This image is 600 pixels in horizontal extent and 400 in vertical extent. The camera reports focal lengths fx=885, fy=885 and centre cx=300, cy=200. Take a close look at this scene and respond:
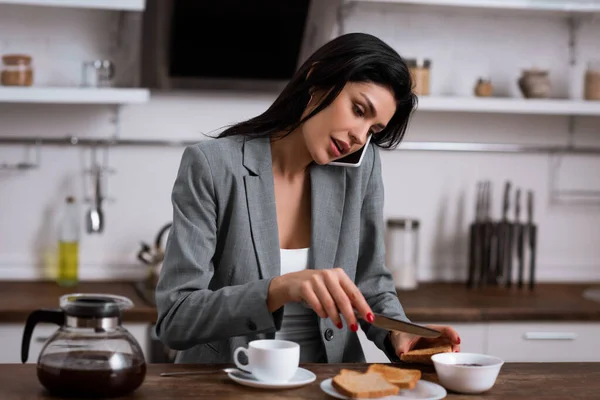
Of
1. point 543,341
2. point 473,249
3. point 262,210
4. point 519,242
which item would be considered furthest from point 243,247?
point 519,242

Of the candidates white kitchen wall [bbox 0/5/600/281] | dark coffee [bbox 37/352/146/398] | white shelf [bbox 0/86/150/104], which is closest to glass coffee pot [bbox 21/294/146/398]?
dark coffee [bbox 37/352/146/398]

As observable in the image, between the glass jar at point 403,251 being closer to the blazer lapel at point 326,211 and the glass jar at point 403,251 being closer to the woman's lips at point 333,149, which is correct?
the blazer lapel at point 326,211

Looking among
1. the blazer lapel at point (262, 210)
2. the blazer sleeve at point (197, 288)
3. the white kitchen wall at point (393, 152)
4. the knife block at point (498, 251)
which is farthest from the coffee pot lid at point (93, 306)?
the knife block at point (498, 251)

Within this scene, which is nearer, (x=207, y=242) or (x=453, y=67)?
(x=207, y=242)

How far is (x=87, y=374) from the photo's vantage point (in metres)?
1.43

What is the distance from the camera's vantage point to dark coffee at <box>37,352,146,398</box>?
1.43 metres

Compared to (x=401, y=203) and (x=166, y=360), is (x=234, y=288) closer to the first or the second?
(x=166, y=360)

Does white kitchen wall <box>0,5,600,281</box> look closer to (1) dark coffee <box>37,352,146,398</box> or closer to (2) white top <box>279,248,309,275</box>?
(2) white top <box>279,248,309,275</box>

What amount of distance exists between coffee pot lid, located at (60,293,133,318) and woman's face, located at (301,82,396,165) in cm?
59

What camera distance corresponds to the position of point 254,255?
1930mm

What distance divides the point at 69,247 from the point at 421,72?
1480 millimetres

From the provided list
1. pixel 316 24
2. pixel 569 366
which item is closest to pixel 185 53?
pixel 316 24

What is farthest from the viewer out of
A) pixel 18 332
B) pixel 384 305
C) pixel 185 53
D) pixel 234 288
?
pixel 185 53

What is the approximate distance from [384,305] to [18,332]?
4.54 ft
